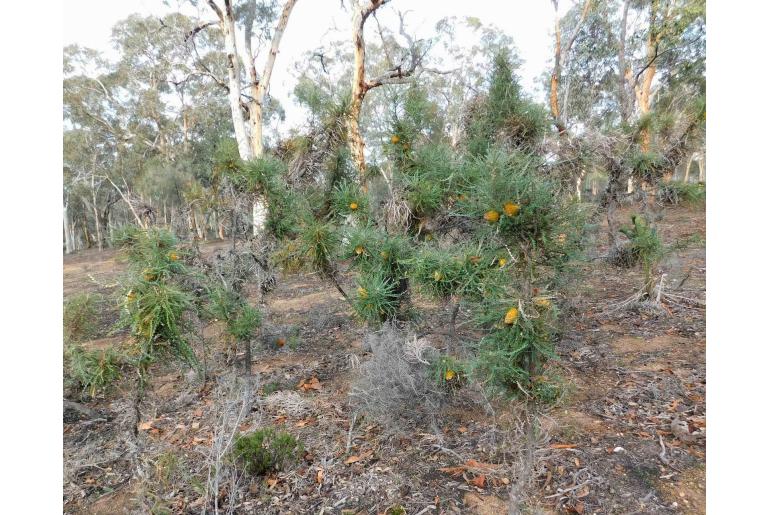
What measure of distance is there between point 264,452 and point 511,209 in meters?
1.92

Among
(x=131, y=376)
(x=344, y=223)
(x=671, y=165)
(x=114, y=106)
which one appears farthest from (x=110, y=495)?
(x=114, y=106)

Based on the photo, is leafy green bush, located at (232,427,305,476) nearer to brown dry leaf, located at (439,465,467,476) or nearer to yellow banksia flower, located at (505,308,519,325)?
brown dry leaf, located at (439,465,467,476)

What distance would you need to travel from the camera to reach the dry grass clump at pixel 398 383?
2572 mm

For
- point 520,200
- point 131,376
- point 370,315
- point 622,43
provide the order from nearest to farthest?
point 520,200, point 131,376, point 370,315, point 622,43

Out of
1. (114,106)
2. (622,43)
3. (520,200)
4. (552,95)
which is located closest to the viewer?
(520,200)

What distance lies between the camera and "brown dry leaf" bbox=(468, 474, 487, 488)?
7.18ft

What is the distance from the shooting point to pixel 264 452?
232 cm

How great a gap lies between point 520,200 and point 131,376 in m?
1.86

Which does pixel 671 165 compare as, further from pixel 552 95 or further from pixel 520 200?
pixel 552 95

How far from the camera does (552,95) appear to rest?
344 inches

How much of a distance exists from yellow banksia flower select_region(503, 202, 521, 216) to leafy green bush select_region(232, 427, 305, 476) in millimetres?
1840

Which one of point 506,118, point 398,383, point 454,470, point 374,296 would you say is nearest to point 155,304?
point 374,296

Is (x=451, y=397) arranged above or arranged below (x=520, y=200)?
below

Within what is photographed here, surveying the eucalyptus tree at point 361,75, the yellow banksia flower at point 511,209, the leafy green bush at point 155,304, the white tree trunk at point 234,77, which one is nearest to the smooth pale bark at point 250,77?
the white tree trunk at point 234,77
